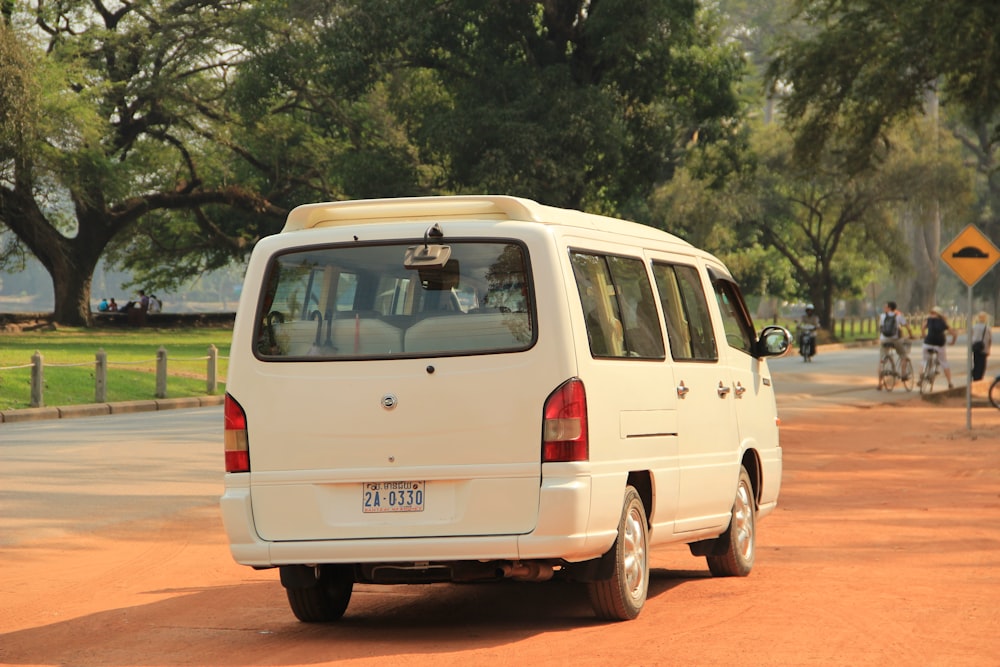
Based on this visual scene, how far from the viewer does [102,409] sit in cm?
2708

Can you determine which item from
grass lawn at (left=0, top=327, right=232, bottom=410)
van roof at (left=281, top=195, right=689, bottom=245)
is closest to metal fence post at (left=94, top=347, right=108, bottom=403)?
grass lawn at (left=0, top=327, right=232, bottom=410)

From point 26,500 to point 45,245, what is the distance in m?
38.1

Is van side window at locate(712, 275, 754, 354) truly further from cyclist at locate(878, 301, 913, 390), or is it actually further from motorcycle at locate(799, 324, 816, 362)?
motorcycle at locate(799, 324, 816, 362)

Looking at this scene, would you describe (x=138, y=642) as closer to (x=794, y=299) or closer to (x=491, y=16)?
(x=491, y=16)

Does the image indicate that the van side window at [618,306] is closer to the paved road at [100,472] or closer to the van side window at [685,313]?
the van side window at [685,313]

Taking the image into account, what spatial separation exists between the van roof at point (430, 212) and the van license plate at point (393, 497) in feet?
4.35

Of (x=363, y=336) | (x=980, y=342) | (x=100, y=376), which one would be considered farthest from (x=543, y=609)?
(x=980, y=342)

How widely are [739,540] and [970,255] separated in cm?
1691

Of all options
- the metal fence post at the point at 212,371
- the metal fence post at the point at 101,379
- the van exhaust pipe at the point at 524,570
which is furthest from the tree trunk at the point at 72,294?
the van exhaust pipe at the point at 524,570

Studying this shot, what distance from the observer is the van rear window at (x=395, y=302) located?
7168 millimetres

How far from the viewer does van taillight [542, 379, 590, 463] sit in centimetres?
702

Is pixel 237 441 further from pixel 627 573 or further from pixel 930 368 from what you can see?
pixel 930 368

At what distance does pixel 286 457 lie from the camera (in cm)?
721

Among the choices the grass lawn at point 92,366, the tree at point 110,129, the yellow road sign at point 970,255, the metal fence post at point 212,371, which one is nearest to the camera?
the yellow road sign at point 970,255
